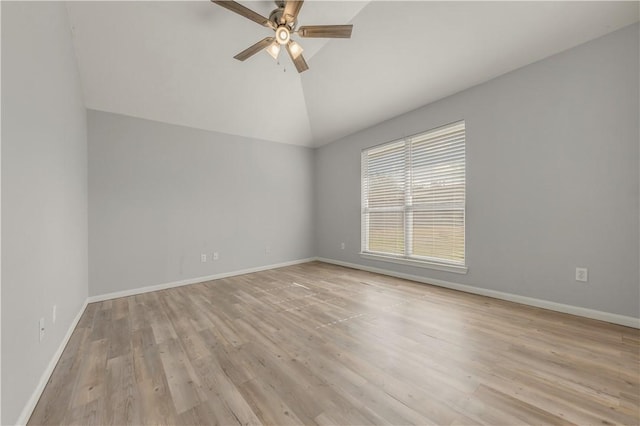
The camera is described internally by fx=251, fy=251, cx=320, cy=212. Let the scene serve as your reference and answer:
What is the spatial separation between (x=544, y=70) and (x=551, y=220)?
1606 millimetres

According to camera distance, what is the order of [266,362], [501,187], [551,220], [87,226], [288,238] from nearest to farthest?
1. [266,362]
2. [551,220]
3. [501,187]
4. [87,226]
5. [288,238]

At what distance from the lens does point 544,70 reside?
8.81ft

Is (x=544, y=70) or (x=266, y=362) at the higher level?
(x=544, y=70)

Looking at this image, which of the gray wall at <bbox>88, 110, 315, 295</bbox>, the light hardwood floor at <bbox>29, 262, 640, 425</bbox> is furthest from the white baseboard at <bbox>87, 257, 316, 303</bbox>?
the light hardwood floor at <bbox>29, 262, 640, 425</bbox>

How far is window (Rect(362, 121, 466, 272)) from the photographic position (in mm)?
3473

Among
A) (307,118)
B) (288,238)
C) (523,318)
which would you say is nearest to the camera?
(523,318)

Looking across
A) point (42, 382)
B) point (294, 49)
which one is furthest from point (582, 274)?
point (42, 382)

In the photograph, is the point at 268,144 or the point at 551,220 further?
the point at 268,144

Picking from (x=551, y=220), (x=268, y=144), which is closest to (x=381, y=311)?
(x=551, y=220)

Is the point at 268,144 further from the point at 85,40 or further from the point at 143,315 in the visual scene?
the point at 143,315

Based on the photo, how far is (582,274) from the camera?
2.48m

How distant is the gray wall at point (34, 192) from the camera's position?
1237 mm

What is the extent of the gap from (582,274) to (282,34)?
12.3 ft

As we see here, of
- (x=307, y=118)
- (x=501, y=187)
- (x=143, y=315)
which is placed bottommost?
(x=143, y=315)
